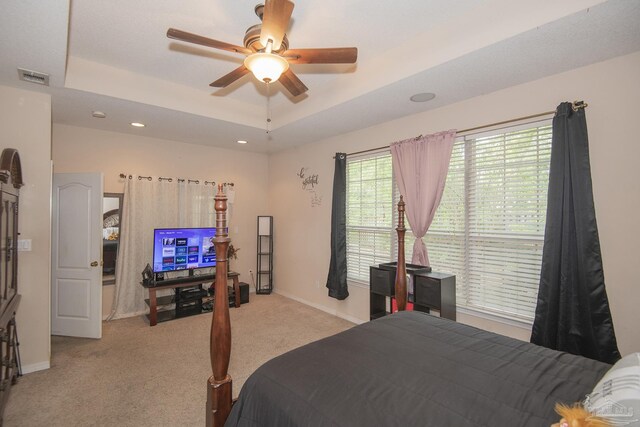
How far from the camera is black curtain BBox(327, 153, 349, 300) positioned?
4273 millimetres

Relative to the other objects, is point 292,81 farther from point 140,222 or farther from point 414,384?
point 140,222

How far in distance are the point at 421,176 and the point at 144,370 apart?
3.36 meters

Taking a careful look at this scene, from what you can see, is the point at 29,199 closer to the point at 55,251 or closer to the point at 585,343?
the point at 55,251

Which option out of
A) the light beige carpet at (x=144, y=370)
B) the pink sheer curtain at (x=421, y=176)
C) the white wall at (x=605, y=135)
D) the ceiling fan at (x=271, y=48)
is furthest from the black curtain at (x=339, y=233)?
the ceiling fan at (x=271, y=48)

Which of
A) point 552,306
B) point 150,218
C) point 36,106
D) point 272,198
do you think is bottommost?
point 552,306

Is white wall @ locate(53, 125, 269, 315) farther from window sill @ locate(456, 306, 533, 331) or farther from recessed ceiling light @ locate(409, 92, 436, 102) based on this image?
window sill @ locate(456, 306, 533, 331)

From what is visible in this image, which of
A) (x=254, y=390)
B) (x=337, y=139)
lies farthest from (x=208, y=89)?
(x=254, y=390)

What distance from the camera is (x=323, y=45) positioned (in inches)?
106

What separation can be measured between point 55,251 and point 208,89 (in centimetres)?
260

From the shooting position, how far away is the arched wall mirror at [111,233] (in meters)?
4.37

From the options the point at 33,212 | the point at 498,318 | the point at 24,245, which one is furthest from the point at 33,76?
the point at 498,318

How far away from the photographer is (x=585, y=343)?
7.59ft

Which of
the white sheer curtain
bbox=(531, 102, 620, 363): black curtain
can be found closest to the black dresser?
bbox=(531, 102, 620, 363): black curtain

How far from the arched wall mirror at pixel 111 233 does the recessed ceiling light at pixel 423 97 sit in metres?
4.11
